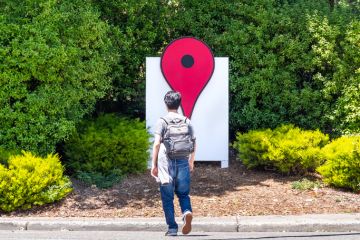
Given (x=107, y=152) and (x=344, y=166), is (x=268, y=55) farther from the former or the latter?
(x=107, y=152)

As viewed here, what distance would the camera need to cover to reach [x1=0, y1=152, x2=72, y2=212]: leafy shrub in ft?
31.1

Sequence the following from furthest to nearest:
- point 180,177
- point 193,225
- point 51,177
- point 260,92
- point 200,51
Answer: point 260,92, point 200,51, point 51,177, point 193,225, point 180,177

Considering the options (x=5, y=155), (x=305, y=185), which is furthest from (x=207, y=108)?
(x=5, y=155)

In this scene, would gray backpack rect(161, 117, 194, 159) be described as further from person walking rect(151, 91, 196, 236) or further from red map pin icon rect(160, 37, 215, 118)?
red map pin icon rect(160, 37, 215, 118)

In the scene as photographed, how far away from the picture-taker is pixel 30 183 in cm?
956

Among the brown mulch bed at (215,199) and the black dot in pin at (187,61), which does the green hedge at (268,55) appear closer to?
the black dot in pin at (187,61)

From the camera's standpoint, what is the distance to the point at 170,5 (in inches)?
549

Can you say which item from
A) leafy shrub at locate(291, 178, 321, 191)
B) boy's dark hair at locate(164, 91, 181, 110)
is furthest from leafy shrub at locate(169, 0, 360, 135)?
boy's dark hair at locate(164, 91, 181, 110)

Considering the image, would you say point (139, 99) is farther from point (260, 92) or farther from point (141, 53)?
point (260, 92)

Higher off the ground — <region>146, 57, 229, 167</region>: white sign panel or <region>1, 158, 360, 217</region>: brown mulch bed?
<region>146, 57, 229, 167</region>: white sign panel

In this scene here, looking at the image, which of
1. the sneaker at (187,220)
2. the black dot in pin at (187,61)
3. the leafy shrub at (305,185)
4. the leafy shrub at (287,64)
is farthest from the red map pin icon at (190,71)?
the sneaker at (187,220)

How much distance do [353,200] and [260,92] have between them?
11.7 feet

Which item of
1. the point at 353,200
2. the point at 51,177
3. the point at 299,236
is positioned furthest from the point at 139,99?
the point at 299,236

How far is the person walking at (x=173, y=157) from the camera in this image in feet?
26.5
